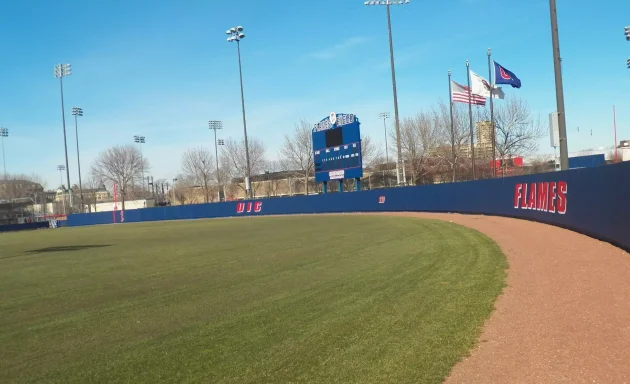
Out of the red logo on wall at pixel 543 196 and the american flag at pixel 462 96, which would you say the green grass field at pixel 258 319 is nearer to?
the red logo on wall at pixel 543 196

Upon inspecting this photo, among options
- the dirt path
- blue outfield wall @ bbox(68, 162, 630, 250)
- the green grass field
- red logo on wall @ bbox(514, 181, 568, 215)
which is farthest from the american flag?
the dirt path

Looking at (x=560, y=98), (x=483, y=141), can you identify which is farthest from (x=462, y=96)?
(x=483, y=141)

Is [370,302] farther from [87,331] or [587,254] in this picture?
[587,254]

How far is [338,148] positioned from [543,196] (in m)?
27.6

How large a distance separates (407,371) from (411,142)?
6719cm

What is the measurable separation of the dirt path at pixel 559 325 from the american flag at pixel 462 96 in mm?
27636

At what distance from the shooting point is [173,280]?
11859mm

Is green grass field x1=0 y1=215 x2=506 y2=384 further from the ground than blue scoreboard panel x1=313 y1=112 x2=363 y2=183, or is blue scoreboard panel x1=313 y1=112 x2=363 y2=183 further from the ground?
blue scoreboard panel x1=313 y1=112 x2=363 y2=183

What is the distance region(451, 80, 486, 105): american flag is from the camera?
3759 cm

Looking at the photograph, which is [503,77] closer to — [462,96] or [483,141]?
[462,96]

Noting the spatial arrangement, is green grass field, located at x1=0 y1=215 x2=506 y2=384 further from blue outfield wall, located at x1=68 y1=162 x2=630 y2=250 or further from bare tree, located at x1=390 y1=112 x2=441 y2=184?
bare tree, located at x1=390 y1=112 x2=441 y2=184

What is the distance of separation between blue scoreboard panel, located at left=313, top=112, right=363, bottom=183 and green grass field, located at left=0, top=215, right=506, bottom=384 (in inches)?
1193

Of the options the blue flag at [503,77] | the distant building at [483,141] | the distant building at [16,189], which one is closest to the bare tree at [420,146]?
the distant building at [483,141]

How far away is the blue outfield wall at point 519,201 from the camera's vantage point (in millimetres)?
12227
